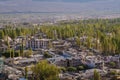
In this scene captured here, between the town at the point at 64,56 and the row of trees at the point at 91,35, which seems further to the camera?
the row of trees at the point at 91,35

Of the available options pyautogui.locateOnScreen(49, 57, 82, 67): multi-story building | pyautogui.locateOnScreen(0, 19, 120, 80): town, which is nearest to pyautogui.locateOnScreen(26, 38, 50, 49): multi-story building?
pyautogui.locateOnScreen(0, 19, 120, 80): town

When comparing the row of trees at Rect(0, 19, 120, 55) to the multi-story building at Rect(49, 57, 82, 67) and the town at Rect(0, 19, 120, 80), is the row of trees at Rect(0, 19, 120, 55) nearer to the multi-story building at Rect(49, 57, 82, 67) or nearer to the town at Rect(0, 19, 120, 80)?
the town at Rect(0, 19, 120, 80)

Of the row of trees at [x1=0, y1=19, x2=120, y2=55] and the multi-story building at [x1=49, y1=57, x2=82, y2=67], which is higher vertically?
the multi-story building at [x1=49, y1=57, x2=82, y2=67]

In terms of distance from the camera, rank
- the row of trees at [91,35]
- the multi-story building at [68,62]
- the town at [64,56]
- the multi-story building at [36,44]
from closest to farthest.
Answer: the town at [64,56], the multi-story building at [68,62], the row of trees at [91,35], the multi-story building at [36,44]

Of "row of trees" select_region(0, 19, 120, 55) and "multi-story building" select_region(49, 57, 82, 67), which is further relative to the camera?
"row of trees" select_region(0, 19, 120, 55)

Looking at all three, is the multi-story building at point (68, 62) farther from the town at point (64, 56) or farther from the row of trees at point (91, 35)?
the row of trees at point (91, 35)

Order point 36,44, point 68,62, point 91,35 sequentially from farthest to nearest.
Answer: point 91,35 → point 36,44 → point 68,62

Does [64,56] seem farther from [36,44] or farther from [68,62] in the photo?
[36,44]

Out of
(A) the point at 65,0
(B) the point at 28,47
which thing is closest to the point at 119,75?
(B) the point at 28,47

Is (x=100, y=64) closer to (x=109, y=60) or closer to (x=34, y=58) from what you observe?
(x=109, y=60)

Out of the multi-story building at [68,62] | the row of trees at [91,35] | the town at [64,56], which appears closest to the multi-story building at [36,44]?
the town at [64,56]

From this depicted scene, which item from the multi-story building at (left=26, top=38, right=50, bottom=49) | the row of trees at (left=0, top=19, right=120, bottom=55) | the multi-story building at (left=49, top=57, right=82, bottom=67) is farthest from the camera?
the multi-story building at (left=26, top=38, right=50, bottom=49)

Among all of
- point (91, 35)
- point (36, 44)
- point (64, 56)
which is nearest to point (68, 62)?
point (64, 56)

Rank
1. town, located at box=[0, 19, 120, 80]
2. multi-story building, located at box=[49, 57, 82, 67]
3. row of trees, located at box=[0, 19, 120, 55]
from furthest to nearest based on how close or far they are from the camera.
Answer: row of trees, located at box=[0, 19, 120, 55] < multi-story building, located at box=[49, 57, 82, 67] < town, located at box=[0, 19, 120, 80]
